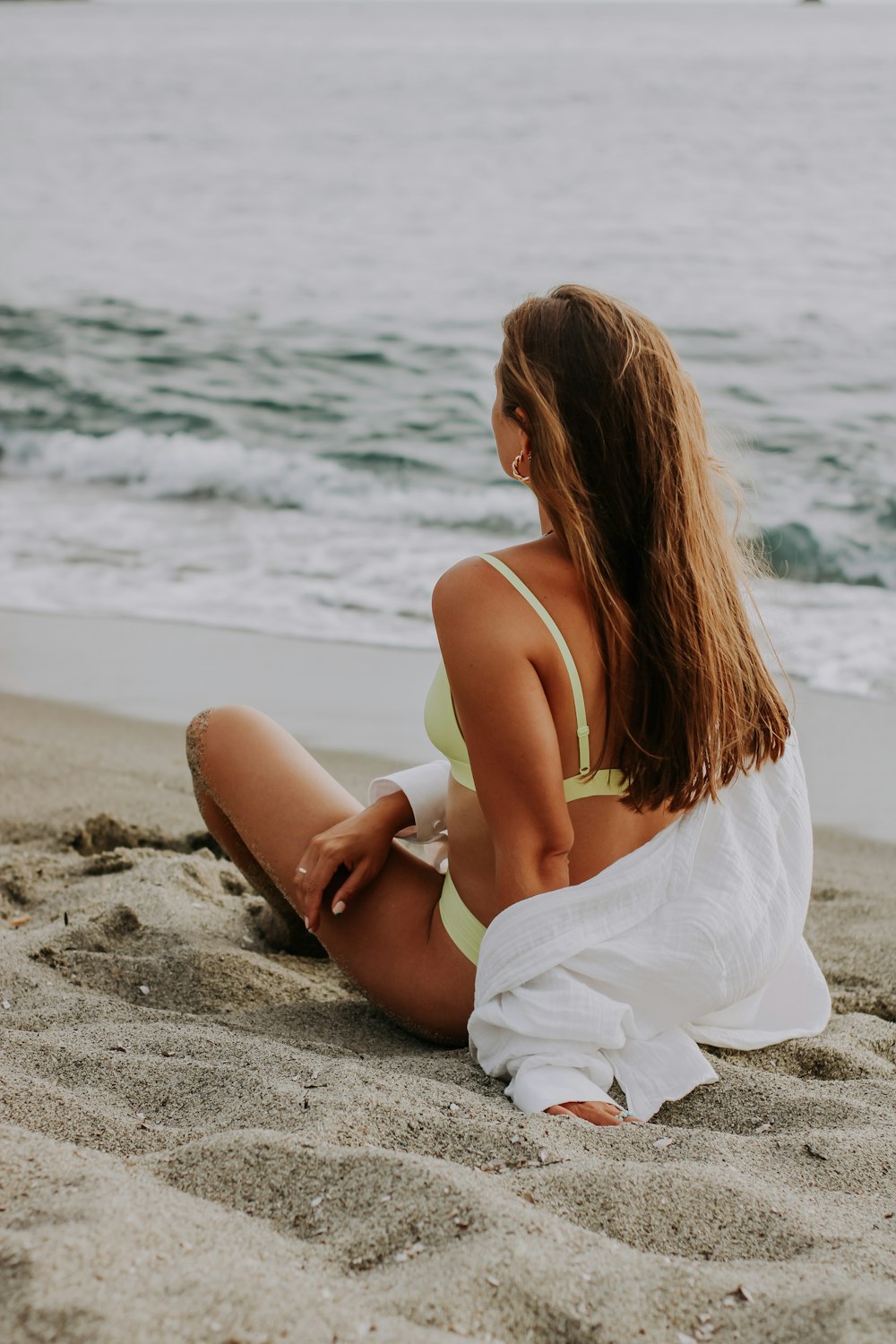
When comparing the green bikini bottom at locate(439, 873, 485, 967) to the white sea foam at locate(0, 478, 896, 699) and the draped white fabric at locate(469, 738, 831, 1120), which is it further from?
the white sea foam at locate(0, 478, 896, 699)

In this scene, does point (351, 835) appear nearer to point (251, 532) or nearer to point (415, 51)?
point (251, 532)

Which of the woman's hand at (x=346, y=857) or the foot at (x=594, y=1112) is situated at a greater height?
the woman's hand at (x=346, y=857)

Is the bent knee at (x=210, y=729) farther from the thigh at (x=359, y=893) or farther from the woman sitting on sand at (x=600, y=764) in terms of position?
the woman sitting on sand at (x=600, y=764)

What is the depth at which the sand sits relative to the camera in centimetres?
131

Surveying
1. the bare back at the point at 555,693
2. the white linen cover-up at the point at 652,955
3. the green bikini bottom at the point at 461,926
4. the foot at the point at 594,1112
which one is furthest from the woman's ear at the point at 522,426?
the foot at the point at 594,1112

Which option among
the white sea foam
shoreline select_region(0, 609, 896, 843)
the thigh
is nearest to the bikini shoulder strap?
the thigh

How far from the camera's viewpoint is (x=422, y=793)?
249 centimetres

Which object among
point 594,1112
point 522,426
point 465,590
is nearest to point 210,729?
point 465,590

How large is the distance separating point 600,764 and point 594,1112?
558 mm

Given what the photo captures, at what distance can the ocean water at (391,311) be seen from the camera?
6.70 m

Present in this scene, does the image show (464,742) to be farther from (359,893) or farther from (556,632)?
(359,893)

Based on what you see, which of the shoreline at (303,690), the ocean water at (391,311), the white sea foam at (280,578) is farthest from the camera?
the ocean water at (391,311)

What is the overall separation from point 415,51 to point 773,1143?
4190 cm

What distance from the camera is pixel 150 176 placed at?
21.0m
